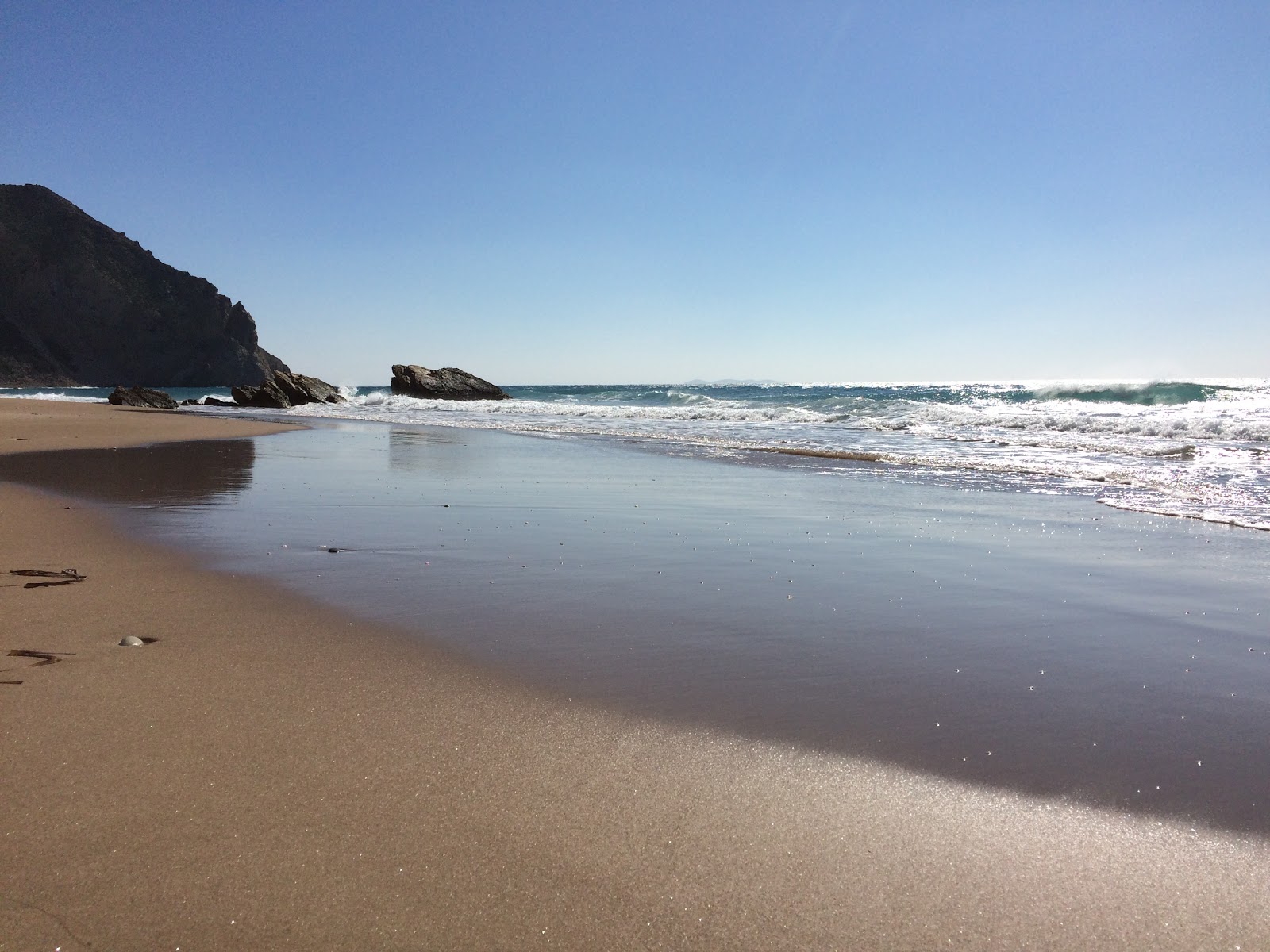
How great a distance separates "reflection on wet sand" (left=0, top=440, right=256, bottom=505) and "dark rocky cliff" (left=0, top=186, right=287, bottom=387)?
99.7 metres

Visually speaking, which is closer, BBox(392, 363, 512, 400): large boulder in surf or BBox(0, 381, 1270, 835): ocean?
BBox(0, 381, 1270, 835): ocean

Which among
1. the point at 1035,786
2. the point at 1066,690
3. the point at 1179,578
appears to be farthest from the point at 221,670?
the point at 1179,578

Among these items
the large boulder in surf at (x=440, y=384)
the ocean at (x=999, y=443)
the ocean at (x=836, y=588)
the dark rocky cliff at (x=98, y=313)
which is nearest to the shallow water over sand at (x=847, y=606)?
the ocean at (x=836, y=588)

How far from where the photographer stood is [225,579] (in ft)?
13.4

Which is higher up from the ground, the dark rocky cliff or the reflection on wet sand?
the dark rocky cliff

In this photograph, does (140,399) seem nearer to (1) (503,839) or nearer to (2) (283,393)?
Answer: (2) (283,393)

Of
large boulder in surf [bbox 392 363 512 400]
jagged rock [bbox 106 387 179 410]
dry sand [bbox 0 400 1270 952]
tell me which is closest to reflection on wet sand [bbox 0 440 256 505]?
dry sand [bbox 0 400 1270 952]

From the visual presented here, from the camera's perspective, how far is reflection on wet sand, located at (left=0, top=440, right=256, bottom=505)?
7.27 metres

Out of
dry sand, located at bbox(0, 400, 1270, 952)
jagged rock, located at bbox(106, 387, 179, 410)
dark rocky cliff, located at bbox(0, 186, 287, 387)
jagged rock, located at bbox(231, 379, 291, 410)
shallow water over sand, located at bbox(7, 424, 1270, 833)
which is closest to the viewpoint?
dry sand, located at bbox(0, 400, 1270, 952)

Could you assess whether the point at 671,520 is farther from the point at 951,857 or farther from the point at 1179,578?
the point at 951,857

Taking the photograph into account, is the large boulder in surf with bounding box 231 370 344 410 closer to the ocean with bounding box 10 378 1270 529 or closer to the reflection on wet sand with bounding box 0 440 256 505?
the ocean with bounding box 10 378 1270 529

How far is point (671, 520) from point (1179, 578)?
3467 mm

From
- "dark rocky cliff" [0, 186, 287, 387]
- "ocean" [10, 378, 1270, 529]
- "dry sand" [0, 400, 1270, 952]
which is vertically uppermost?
"dark rocky cliff" [0, 186, 287, 387]

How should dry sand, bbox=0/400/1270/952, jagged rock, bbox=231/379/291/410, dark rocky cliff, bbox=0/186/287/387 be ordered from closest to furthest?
dry sand, bbox=0/400/1270/952 < jagged rock, bbox=231/379/291/410 < dark rocky cliff, bbox=0/186/287/387
